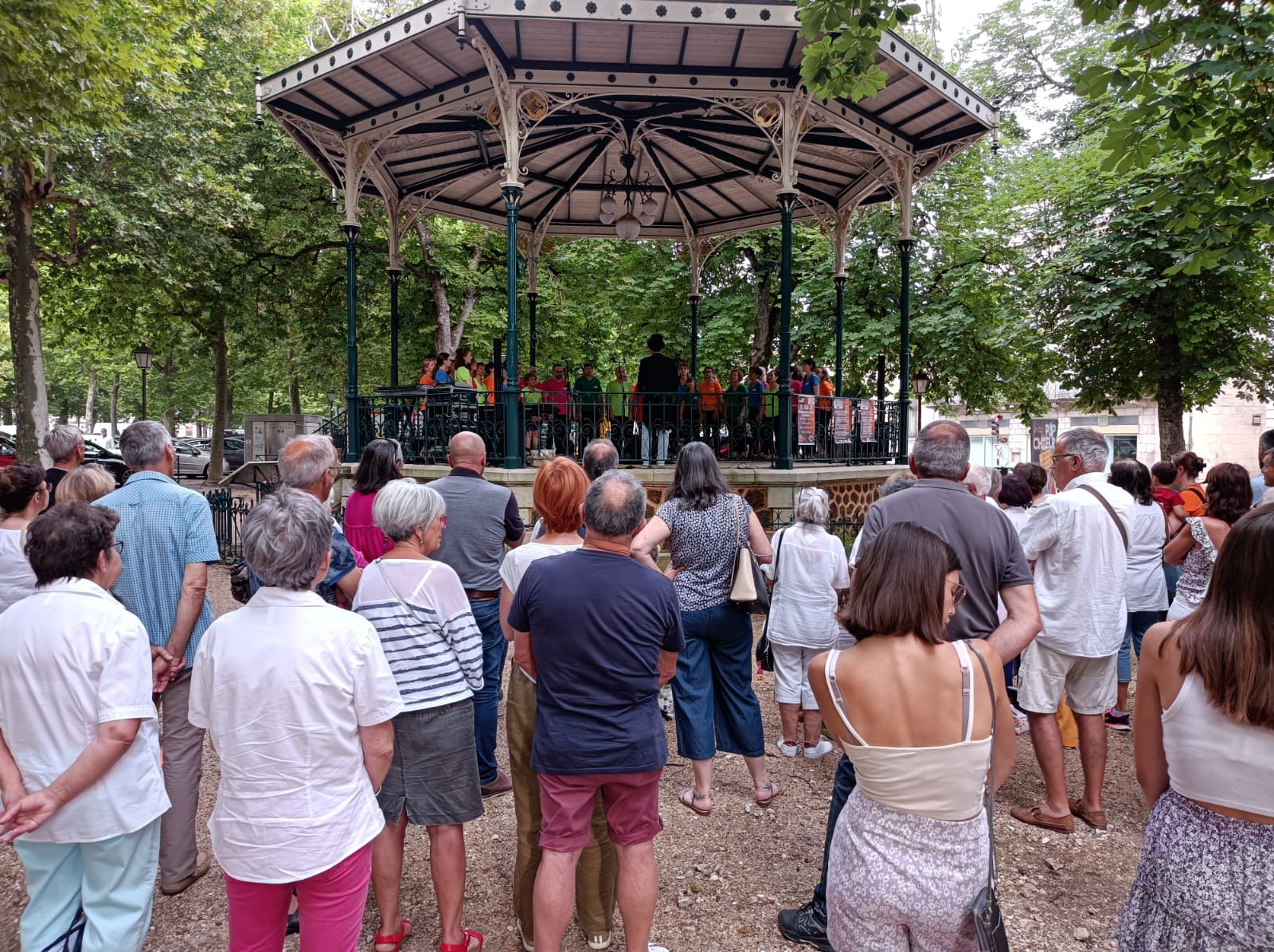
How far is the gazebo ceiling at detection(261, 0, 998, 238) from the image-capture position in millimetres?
7801

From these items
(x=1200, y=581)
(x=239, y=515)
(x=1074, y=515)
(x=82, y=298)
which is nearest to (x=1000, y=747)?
(x=1074, y=515)

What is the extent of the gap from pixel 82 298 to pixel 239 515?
39.9 ft

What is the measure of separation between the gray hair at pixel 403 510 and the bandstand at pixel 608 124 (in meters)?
5.65

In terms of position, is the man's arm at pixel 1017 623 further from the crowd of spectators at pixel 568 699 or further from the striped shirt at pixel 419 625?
the striped shirt at pixel 419 625

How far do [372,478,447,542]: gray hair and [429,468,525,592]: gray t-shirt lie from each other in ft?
3.99

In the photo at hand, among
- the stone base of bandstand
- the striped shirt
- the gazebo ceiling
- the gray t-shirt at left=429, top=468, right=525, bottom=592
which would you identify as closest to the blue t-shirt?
the striped shirt

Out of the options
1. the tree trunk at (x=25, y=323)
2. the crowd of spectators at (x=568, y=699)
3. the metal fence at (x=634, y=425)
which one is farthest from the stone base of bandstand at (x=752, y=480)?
the tree trunk at (x=25, y=323)

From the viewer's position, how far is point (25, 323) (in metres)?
14.6

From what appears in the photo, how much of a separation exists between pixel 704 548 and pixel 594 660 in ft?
5.08

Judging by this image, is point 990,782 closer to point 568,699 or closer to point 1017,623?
point 1017,623

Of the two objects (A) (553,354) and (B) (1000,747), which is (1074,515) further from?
(A) (553,354)

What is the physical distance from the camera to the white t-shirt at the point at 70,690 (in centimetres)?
233

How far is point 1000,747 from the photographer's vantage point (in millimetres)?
2152

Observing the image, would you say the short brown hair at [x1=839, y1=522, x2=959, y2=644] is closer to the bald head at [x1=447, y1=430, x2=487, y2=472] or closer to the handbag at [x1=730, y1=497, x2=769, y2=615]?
the handbag at [x1=730, y1=497, x2=769, y2=615]
